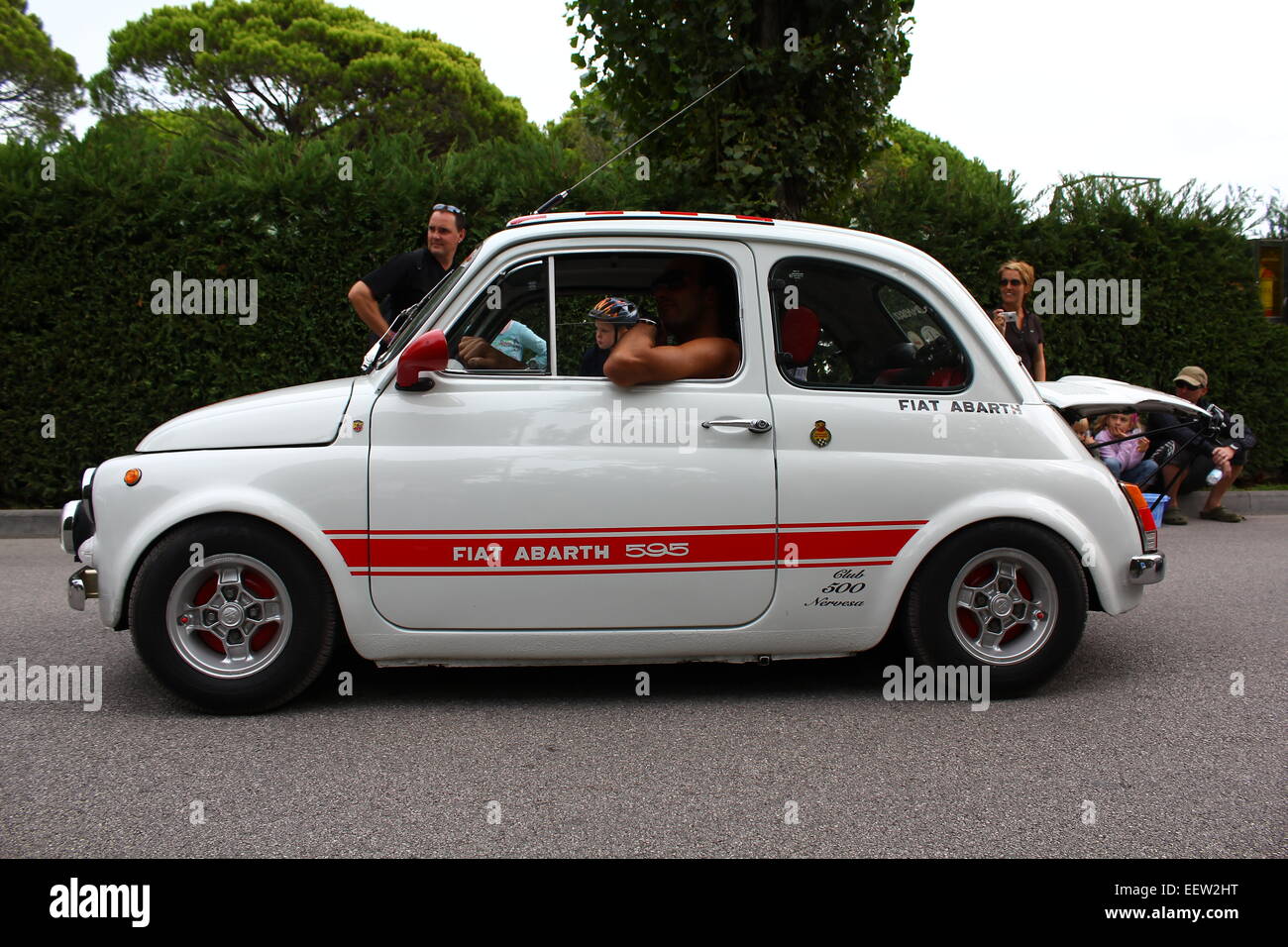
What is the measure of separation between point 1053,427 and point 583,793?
2.42 metres

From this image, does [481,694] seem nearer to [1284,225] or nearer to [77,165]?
[77,165]

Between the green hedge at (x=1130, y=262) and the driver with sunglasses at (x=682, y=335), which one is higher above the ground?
the green hedge at (x=1130, y=262)

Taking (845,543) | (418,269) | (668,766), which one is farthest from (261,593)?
(418,269)

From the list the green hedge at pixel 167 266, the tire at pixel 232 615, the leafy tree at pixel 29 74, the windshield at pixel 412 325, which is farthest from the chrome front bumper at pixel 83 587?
the leafy tree at pixel 29 74

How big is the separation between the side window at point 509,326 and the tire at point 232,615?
1004mm

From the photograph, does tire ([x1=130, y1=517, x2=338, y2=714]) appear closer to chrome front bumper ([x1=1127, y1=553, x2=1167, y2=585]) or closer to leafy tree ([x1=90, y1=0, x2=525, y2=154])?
chrome front bumper ([x1=1127, y1=553, x2=1167, y2=585])

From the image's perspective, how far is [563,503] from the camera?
14.4ft

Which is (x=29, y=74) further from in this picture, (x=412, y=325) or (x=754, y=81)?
(x=412, y=325)

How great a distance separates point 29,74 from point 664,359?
3869cm

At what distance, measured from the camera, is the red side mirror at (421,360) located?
4277 mm

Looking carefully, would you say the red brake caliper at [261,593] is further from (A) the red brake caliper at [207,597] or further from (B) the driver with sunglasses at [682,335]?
(B) the driver with sunglasses at [682,335]

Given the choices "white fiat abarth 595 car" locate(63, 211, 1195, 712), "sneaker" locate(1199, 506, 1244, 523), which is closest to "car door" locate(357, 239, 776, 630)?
"white fiat abarth 595 car" locate(63, 211, 1195, 712)

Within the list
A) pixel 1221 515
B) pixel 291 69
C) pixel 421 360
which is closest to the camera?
pixel 421 360

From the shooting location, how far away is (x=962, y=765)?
12.9 ft
